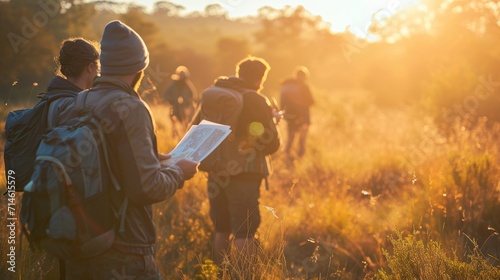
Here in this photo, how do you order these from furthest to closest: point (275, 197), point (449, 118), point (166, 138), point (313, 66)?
point (313, 66) < point (449, 118) < point (166, 138) < point (275, 197)

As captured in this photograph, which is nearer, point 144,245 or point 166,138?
point 144,245

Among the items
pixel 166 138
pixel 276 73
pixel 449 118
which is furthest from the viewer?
pixel 276 73

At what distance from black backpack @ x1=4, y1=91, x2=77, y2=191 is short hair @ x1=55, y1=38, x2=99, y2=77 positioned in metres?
0.17

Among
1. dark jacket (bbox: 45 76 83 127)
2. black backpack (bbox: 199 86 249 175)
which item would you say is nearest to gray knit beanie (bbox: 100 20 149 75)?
dark jacket (bbox: 45 76 83 127)

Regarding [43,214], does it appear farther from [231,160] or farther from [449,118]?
[449,118]

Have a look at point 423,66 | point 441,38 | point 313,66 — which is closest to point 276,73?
point 313,66

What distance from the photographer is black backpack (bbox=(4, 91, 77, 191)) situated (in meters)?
3.05

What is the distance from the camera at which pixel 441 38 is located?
22422 millimetres

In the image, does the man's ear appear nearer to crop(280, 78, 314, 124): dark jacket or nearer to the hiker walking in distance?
the hiker walking in distance

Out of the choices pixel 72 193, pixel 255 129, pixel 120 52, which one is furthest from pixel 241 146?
pixel 72 193

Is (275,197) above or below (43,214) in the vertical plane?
below

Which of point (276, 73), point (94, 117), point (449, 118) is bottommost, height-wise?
point (276, 73)

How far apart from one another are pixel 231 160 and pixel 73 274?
2088 mm

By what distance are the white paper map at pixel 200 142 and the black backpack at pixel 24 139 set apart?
2.61ft
